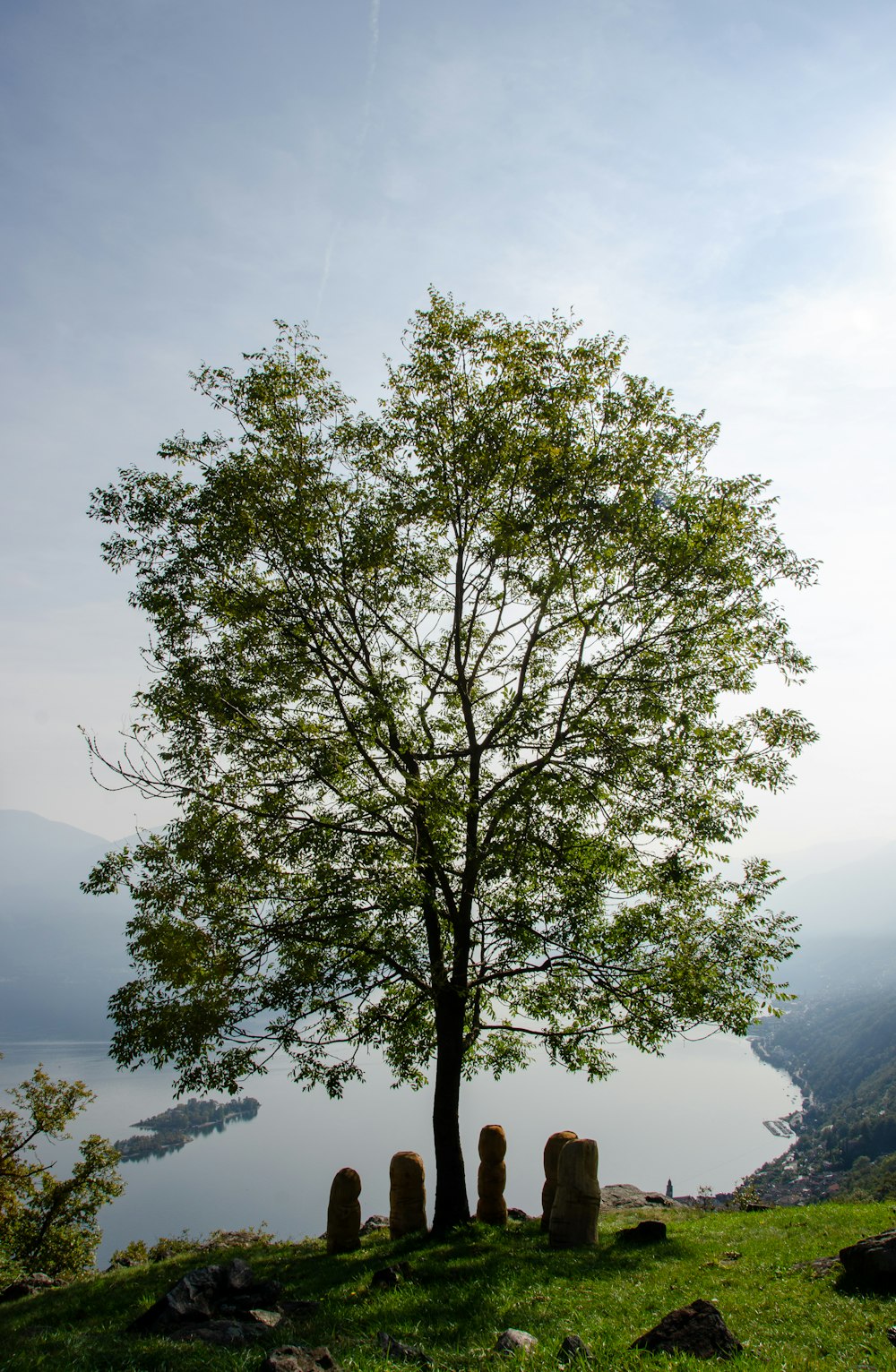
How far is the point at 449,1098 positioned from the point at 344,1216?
3.10 metres

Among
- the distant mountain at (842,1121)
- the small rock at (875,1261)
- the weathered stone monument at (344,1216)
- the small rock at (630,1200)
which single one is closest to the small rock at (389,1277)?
the weathered stone monument at (344,1216)

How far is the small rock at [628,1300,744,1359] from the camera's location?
6.36m

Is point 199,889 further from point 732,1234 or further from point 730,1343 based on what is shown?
point 732,1234

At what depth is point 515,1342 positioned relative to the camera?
691cm

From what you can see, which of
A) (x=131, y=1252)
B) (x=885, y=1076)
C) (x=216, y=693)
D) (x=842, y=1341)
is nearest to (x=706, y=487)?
(x=216, y=693)

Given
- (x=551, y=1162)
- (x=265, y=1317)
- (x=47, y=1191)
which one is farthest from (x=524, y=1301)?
(x=47, y=1191)

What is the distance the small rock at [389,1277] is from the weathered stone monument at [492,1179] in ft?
15.0

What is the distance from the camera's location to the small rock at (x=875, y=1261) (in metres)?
7.75

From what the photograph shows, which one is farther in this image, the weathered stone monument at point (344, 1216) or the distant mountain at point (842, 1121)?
the distant mountain at point (842, 1121)

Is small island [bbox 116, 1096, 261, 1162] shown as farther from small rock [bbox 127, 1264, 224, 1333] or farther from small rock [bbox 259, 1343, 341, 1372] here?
small rock [bbox 259, 1343, 341, 1372]

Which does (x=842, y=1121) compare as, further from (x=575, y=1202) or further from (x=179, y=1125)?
(x=575, y=1202)

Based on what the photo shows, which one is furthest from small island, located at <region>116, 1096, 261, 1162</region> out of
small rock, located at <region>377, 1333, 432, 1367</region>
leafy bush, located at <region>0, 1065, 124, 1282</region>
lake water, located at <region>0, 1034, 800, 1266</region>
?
small rock, located at <region>377, 1333, 432, 1367</region>

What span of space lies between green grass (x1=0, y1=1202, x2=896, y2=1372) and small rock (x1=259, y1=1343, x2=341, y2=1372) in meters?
0.18

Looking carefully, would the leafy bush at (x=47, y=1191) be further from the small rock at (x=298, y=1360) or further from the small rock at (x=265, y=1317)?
the small rock at (x=298, y=1360)
